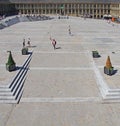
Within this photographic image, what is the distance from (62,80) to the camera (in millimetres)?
24031

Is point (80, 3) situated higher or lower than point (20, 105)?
higher

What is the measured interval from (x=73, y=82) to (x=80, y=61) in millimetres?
7656

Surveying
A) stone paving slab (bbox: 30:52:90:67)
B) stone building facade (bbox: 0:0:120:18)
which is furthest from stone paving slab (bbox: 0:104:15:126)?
stone building facade (bbox: 0:0:120:18)

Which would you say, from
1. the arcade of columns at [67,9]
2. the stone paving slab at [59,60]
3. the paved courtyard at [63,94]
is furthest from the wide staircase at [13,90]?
the arcade of columns at [67,9]

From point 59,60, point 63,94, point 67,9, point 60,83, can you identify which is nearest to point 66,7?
A: point 67,9

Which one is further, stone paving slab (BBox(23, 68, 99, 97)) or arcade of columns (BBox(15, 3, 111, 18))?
arcade of columns (BBox(15, 3, 111, 18))

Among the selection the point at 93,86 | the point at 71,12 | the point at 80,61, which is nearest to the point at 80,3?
the point at 71,12

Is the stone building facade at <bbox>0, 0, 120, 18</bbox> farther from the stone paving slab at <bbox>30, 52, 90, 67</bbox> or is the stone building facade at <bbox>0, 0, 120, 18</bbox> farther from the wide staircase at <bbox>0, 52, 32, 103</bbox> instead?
the wide staircase at <bbox>0, 52, 32, 103</bbox>

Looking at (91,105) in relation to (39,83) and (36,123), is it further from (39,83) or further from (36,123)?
(39,83)

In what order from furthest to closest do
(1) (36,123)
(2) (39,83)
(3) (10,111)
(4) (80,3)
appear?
(4) (80,3) < (2) (39,83) < (3) (10,111) < (1) (36,123)

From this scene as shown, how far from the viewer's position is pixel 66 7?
463ft

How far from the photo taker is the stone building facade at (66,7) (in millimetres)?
138500

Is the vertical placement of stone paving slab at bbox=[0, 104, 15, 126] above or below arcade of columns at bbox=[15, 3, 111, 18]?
below

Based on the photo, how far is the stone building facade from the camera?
138500 mm
